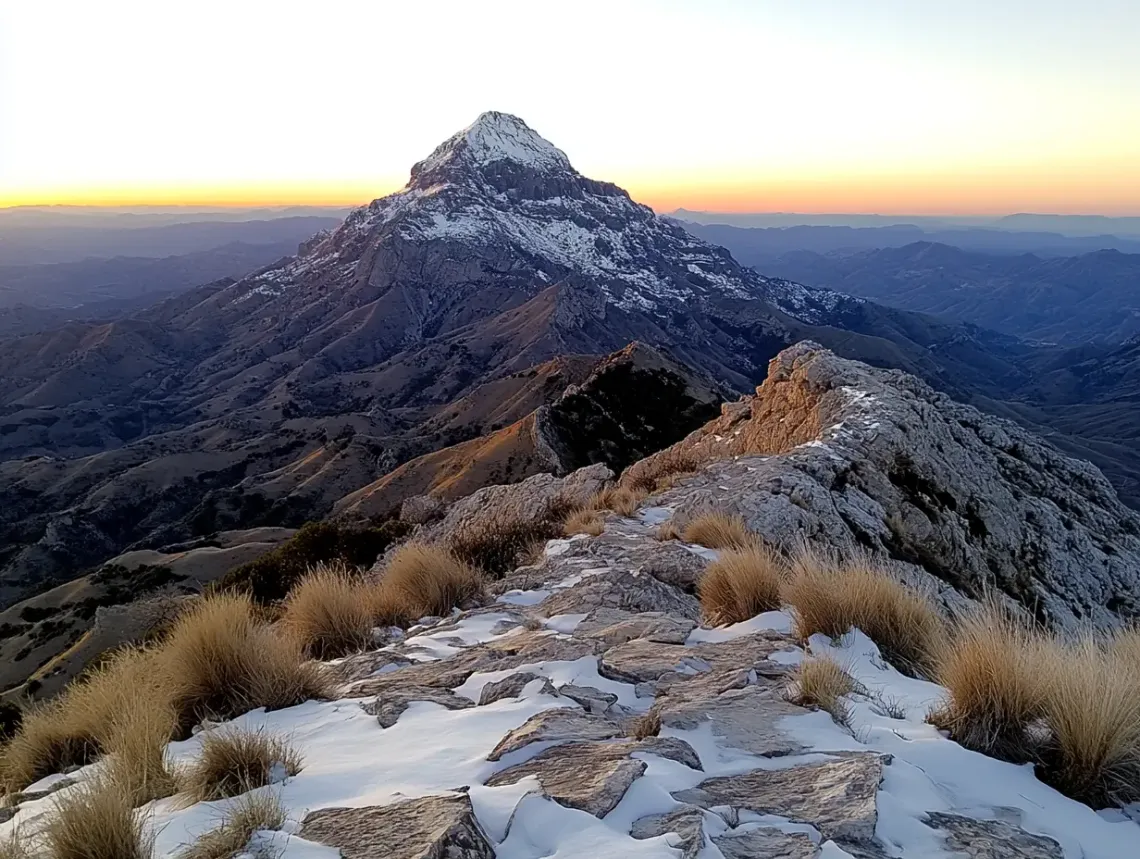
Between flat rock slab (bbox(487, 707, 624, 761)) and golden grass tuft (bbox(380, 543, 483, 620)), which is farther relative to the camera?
golden grass tuft (bbox(380, 543, 483, 620))

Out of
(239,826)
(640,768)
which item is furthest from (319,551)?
(640,768)

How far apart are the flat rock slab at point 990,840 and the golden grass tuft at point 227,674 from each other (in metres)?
3.95

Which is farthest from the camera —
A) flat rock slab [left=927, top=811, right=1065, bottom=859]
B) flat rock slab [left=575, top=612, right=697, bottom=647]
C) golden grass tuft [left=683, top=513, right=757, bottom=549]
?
golden grass tuft [left=683, top=513, right=757, bottom=549]

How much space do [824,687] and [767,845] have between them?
161cm

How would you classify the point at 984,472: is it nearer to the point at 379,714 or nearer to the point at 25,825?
the point at 379,714

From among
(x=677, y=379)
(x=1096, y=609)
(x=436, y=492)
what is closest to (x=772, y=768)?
(x=1096, y=609)

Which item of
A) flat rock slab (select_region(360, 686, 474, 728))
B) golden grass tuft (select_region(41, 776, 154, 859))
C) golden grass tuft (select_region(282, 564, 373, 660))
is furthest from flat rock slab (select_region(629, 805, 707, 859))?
golden grass tuft (select_region(282, 564, 373, 660))

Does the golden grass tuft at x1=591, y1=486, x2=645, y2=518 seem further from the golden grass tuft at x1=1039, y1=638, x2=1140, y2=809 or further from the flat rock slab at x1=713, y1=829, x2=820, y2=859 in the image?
the flat rock slab at x1=713, y1=829, x2=820, y2=859

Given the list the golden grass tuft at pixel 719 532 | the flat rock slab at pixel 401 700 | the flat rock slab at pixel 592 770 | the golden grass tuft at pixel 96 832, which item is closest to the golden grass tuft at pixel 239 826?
the golden grass tuft at pixel 96 832

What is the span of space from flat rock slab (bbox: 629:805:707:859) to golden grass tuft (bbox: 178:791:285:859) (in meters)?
1.59

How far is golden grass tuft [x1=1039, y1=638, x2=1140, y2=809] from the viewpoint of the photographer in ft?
10.9

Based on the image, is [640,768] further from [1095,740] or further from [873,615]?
[873,615]

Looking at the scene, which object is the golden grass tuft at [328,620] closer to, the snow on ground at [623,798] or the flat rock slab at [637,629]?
the snow on ground at [623,798]

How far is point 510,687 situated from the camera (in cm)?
482
